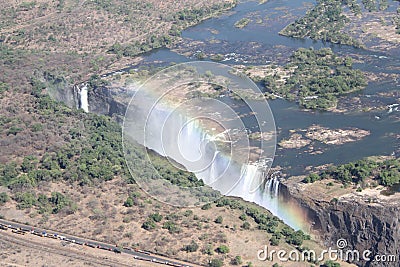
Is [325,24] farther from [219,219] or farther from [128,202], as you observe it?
[128,202]

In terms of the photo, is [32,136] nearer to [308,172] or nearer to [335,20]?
[308,172]

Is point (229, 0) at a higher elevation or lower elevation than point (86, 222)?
higher

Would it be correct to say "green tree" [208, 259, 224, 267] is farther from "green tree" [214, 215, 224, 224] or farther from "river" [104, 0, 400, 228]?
"river" [104, 0, 400, 228]

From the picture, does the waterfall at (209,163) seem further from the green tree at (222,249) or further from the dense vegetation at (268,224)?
the green tree at (222,249)

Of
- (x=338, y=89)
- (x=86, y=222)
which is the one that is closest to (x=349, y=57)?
(x=338, y=89)

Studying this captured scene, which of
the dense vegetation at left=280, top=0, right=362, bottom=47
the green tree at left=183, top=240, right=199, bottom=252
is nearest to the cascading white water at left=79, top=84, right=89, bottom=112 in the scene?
the dense vegetation at left=280, top=0, right=362, bottom=47

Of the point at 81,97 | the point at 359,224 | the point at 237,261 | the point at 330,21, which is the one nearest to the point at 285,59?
the point at 330,21
